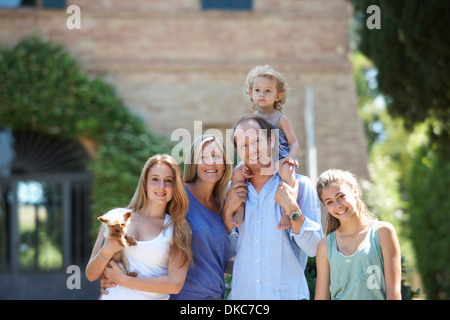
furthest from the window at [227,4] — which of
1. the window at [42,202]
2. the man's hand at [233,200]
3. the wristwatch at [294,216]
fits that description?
the wristwatch at [294,216]

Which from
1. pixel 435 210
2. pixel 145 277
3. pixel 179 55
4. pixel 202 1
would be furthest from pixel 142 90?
pixel 145 277

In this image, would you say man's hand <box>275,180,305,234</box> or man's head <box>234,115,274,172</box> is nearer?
man's hand <box>275,180,305,234</box>

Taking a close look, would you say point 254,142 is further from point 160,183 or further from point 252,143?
point 160,183

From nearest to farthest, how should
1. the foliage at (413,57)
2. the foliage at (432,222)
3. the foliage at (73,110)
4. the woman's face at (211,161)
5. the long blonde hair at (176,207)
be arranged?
1. the long blonde hair at (176,207)
2. the woman's face at (211,161)
3. the foliage at (413,57)
4. the foliage at (432,222)
5. the foliage at (73,110)

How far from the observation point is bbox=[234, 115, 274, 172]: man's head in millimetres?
3232

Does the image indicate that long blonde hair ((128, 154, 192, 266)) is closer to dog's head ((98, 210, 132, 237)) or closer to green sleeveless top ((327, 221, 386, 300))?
dog's head ((98, 210, 132, 237))

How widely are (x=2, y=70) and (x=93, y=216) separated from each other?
3130 mm

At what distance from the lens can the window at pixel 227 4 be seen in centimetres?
1153

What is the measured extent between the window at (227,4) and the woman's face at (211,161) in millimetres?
8599

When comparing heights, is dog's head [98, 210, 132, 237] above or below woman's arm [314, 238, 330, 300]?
above

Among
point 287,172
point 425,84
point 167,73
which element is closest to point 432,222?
point 425,84

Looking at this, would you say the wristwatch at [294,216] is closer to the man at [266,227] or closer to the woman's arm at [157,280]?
the man at [266,227]

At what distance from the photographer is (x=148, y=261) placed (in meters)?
3.21

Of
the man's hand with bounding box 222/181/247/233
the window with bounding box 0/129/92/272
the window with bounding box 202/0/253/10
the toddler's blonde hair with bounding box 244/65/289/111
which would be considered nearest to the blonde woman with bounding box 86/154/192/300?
the man's hand with bounding box 222/181/247/233
